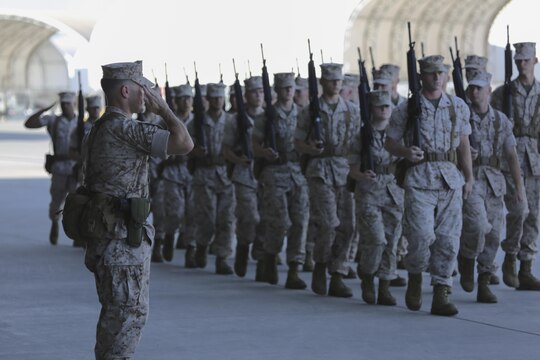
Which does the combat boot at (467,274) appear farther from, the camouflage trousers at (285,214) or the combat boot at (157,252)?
the combat boot at (157,252)

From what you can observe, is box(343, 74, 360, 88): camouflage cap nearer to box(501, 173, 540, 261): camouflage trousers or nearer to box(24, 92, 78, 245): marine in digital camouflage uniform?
box(501, 173, 540, 261): camouflage trousers

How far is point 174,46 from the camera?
42.5 m

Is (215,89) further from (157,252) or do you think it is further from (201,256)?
(157,252)

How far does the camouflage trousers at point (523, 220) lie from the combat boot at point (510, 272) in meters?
0.05

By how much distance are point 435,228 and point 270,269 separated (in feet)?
7.71

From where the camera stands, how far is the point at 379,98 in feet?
34.1

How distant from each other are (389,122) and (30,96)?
7164 cm

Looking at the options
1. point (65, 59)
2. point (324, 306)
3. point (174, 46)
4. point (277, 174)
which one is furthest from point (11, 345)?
point (65, 59)

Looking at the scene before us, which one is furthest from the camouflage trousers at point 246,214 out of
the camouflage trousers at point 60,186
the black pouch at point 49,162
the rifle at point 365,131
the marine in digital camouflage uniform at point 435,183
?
the black pouch at point 49,162

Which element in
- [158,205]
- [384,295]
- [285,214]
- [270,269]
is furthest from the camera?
[158,205]

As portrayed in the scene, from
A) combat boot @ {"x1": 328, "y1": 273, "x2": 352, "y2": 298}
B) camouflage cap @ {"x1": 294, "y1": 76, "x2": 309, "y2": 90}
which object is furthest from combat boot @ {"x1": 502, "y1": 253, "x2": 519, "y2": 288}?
camouflage cap @ {"x1": 294, "y1": 76, "x2": 309, "y2": 90}

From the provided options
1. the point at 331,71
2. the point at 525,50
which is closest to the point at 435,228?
the point at 331,71

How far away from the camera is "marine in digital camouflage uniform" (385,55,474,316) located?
940 cm

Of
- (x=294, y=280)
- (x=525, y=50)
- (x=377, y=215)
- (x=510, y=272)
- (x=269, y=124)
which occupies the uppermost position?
(x=525, y=50)
